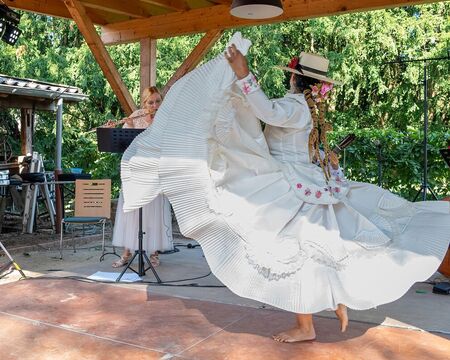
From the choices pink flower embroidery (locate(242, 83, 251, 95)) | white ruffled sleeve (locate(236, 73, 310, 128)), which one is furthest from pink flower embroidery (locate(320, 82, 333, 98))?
pink flower embroidery (locate(242, 83, 251, 95))

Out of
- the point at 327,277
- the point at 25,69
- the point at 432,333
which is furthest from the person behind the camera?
the point at 25,69

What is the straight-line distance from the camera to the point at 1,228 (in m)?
7.73

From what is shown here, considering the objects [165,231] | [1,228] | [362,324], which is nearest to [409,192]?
[165,231]

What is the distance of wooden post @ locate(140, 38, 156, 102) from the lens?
690 centimetres

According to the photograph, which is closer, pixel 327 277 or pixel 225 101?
pixel 327 277

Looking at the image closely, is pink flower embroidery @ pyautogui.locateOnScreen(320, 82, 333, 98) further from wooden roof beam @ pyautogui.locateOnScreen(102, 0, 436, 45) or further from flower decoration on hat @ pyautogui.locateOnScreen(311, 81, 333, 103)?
wooden roof beam @ pyautogui.locateOnScreen(102, 0, 436, 45)

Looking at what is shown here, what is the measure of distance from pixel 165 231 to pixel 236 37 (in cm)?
242

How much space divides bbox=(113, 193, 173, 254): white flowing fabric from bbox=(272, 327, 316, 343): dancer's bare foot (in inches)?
85.3


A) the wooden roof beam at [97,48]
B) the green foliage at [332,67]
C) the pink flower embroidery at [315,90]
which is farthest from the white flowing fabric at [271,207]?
the green foliage at [332,67]

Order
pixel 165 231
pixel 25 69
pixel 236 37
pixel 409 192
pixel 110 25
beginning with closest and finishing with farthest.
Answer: pixel 236 37, pixel 165 231, pixel 110 25, pixel 409 192, pixel 25 69

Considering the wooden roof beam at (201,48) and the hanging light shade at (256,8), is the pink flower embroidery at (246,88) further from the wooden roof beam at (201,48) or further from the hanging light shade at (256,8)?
the wooden roof beam at (201,48)

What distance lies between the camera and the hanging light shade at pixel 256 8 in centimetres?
455

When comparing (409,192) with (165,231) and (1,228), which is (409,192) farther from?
(1,228)

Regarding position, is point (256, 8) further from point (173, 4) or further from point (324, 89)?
point (173, 4)
